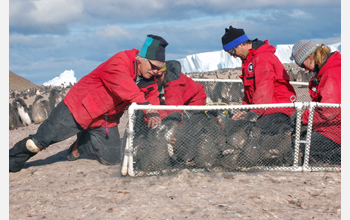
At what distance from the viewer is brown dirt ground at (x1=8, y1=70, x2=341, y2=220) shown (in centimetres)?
223

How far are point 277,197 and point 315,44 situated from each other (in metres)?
1.66

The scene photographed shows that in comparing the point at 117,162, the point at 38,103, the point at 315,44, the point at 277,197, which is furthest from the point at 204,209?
the point at 38,103

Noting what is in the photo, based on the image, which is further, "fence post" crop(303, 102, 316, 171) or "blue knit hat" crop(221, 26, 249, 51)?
"blue knit hat" crop(221, 26, 249, 51)

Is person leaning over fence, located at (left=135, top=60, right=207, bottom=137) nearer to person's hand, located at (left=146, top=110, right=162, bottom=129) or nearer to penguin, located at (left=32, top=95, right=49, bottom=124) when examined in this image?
person's hand, located at (left=146, top=110, right=162, bottom=129)

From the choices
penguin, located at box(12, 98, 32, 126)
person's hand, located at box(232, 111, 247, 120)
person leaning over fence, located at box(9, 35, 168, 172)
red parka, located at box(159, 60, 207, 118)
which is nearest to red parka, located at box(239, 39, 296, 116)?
person's hand, located at box(232, 111, 247, 120)

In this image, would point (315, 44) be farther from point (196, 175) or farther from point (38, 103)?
point (38, 103)

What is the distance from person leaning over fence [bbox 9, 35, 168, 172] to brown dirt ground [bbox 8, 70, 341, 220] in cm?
34

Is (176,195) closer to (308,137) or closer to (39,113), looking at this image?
(308,137)

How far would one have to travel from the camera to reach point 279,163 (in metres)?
3.18

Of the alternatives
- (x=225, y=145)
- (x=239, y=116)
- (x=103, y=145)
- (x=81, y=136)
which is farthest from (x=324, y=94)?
(x=81, y=136)

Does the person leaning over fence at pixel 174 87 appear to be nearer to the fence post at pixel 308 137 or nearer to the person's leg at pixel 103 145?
the person's leg at pixel 103 145

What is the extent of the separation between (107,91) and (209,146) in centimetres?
115

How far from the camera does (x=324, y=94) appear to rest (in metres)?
3.07

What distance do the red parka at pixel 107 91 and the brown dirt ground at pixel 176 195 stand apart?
23.9 inches
